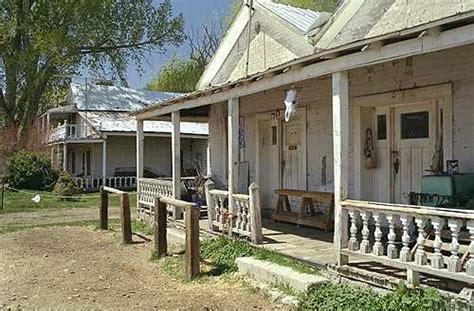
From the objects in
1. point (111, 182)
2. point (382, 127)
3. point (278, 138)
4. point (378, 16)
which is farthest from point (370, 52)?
point (111, 182)

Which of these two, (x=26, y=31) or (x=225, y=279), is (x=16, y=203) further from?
(x=225, y=279)

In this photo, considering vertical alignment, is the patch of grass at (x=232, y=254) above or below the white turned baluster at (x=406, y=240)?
below

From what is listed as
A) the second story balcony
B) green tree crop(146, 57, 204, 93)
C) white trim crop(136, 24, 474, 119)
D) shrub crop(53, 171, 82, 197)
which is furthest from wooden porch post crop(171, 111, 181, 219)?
green tree crop(146, 57, 204, 93)

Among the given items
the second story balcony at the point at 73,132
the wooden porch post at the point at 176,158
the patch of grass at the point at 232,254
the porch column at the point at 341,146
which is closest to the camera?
the porch column at the point at 341,146

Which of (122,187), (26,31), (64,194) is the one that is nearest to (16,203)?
(64,194)

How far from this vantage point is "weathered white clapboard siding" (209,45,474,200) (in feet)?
24.8

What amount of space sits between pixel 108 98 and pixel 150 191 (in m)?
22.2

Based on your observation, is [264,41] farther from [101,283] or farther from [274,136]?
[101,283]

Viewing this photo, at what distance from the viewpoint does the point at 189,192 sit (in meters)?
13.7

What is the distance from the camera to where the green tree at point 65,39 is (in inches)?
1164

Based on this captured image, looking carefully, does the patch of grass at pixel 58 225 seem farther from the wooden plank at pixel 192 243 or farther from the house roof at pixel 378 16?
the house roof at pixel 378 16

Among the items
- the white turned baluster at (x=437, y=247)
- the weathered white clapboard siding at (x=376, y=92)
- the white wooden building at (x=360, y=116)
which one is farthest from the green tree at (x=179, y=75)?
the white turned baluster at (x=437, y=247)

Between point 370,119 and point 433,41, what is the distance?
13.2 ft

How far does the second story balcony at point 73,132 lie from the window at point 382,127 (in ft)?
73.9
